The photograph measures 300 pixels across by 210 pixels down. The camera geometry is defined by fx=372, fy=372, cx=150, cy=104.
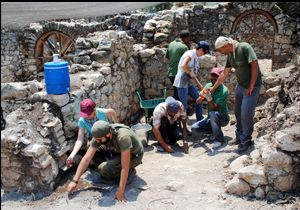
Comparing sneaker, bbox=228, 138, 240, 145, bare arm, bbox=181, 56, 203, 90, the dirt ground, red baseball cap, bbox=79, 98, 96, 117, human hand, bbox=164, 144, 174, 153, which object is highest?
bare arm, bbox=181, 56, 203, 90

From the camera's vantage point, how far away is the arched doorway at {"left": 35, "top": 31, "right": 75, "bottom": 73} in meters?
11.4

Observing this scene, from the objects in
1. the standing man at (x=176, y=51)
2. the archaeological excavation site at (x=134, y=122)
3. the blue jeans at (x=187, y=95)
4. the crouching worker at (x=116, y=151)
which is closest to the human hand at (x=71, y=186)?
the crouching worker at (x=116, y=151)

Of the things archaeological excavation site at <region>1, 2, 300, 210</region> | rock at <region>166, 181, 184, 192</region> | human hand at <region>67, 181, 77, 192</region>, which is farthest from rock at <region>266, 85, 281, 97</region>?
human hand at <region>67, 181, 77, 192</region>

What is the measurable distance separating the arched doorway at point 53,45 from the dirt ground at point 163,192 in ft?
23.1

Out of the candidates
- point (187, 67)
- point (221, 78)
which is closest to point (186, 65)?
point (187, 67)

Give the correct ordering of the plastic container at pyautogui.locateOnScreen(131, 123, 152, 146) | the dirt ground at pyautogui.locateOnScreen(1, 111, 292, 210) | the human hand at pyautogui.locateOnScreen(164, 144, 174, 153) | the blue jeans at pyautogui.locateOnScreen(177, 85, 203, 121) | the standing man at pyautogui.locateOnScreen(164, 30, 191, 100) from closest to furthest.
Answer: the dirt ground at pyautogui.locateOnScreen(1, 111, 292, 210)
the human hand at pyautogui.locateOnScreen(164, 144, 174, 153)
the plastic container at pyautogui.locateOnScreen(131, 123, 152, 146)
the blue jeans at pyautogui.locateOnScreen(177, 85, 203, 121)
the standing man at pyautogui.locateOnScreen(164, 30, 191, 100)

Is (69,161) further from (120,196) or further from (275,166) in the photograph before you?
(275,166)

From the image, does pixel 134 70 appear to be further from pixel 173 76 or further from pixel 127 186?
pixel 127 186

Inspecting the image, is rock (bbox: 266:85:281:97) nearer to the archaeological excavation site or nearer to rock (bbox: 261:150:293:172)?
the archaeological excavation site

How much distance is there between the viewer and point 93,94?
5730mm

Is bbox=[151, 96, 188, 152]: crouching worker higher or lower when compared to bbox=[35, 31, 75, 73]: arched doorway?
lower

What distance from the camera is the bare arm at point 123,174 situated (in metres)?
4.33

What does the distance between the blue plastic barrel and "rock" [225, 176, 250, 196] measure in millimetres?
2452


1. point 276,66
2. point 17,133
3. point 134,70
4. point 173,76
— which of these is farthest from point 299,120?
point 276,66
